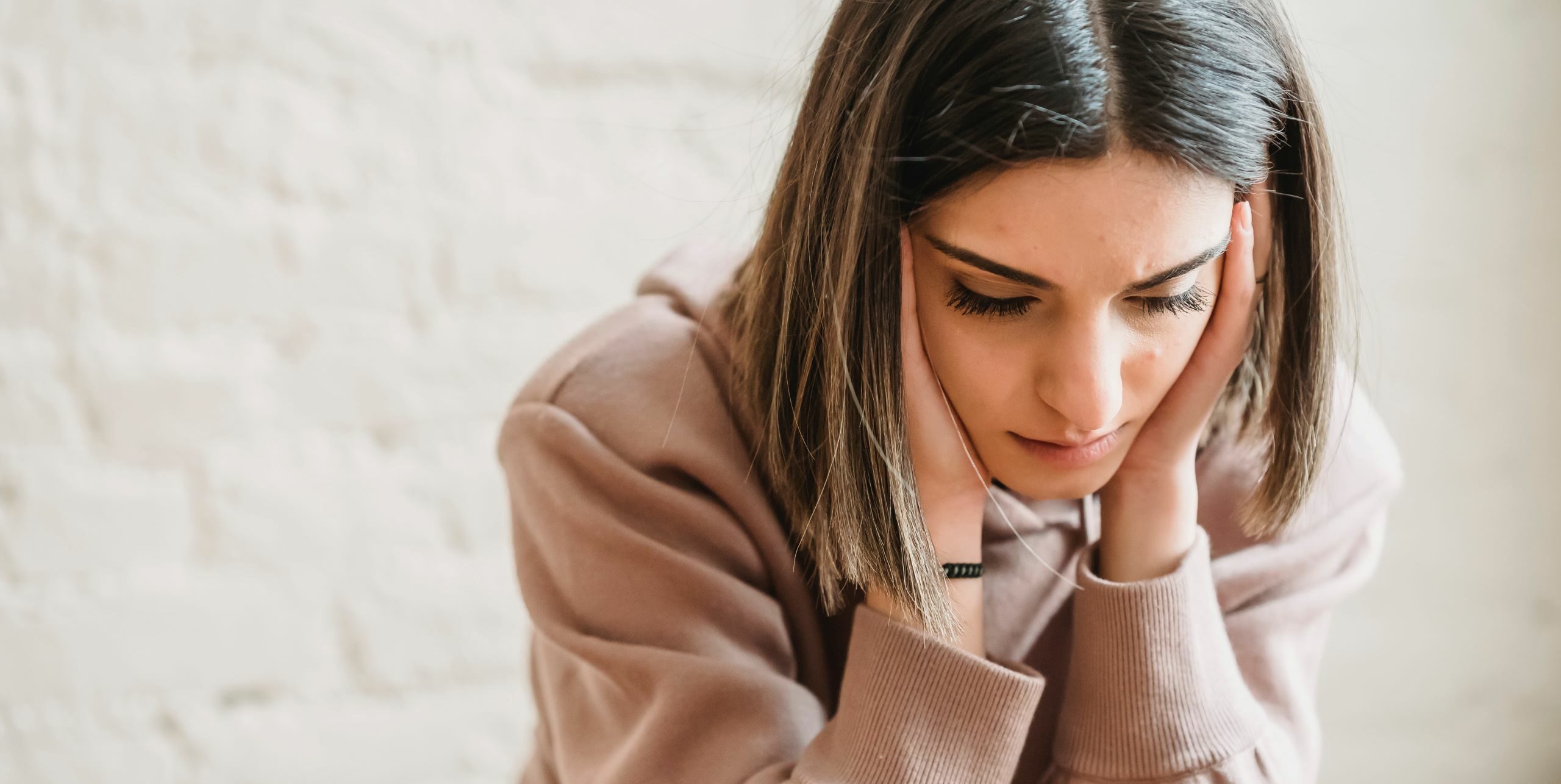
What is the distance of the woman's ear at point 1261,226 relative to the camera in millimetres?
701

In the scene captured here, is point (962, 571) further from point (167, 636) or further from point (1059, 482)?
point (167, 636)

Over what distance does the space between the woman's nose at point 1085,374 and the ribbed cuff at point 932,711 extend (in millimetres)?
171

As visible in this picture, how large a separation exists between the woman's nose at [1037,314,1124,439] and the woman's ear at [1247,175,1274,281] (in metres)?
0.13

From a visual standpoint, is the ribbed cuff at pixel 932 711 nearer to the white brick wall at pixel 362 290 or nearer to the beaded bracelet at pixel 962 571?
the beaded bracelet at pixel 962 571

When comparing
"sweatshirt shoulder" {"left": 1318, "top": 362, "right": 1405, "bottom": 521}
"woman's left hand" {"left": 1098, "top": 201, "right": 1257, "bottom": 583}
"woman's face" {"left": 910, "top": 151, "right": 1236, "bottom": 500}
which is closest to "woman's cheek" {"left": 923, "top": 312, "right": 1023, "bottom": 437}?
"woman's face" {"left": 910, "top": 151, "right": 1236, "bottom": 500}

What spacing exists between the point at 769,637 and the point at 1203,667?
10.8 inches

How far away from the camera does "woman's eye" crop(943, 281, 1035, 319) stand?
65cm

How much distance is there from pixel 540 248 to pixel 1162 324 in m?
0.67

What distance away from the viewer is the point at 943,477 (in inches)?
29.3

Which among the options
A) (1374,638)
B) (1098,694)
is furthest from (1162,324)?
(1374,638)

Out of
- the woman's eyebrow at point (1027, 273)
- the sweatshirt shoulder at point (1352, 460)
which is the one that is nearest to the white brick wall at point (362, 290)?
the sweatshirt shoulder at point (1352, 460)

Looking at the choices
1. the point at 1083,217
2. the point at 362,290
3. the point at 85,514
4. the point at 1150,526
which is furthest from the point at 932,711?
the point at 85,514

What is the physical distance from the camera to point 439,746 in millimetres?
1251

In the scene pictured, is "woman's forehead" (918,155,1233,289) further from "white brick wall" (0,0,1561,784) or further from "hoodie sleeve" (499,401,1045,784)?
"white brick wall" (0,0,1561,784)
